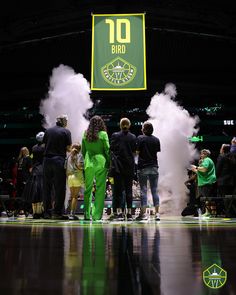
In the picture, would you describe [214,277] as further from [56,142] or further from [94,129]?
[56,142]

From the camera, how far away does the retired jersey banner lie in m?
8.28

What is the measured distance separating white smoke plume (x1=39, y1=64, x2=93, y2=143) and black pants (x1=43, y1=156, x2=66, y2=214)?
353 inches

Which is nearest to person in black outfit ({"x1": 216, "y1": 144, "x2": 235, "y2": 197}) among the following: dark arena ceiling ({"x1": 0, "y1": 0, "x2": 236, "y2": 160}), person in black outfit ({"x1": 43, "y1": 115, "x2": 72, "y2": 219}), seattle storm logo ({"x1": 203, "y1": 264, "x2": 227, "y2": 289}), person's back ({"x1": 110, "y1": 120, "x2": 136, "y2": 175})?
person's back ({"x1": 110, "y1": 120, "x2": 136, "y2": 175})

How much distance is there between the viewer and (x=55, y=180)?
587cm

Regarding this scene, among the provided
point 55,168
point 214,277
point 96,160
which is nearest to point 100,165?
point 96,160

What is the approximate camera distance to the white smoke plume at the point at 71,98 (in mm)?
15109

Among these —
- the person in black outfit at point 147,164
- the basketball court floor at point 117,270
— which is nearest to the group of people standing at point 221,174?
the person in black outfit at point 147,164

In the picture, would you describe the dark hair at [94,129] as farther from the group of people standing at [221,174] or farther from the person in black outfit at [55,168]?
the group of people standing at [221,174]

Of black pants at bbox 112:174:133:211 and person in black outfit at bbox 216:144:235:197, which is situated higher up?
person in black outfit at bbox 216:144:235:197

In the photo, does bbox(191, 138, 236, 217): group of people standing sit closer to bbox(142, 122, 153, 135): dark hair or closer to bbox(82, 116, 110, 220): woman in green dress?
bbox(142, 122, 153, 135): dark hair

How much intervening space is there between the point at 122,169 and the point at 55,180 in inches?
40.1

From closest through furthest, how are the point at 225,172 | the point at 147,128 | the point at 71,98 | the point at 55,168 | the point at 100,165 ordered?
the point at 100,165, the point at 55,168, the point at 147,128, the point at 225,172, the point at 71,98

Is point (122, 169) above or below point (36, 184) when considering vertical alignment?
above

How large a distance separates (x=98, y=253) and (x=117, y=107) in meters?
27.2
